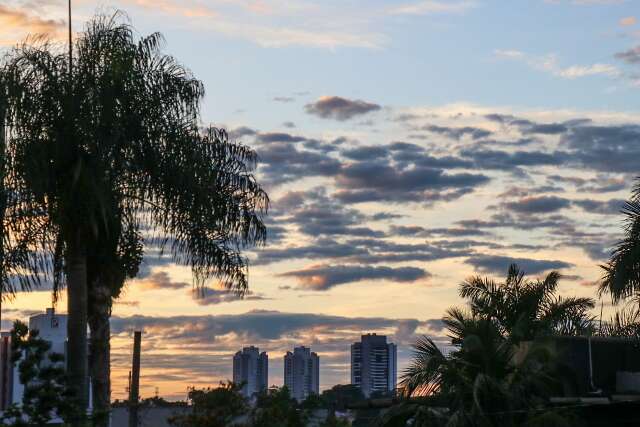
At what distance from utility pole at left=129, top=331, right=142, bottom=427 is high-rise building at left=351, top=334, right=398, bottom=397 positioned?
86680 millimetres

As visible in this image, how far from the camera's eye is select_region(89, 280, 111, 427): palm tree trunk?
95.6ft

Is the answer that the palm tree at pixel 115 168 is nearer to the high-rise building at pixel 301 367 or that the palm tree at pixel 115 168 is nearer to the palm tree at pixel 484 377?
the palm tree at pixel 484 377

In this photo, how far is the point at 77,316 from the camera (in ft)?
81.7

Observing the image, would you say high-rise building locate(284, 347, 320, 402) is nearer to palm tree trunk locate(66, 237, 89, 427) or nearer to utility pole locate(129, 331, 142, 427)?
utility pole locate(129, 331, 142, 427)

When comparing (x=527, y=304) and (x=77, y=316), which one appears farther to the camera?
(x=527, y=304)

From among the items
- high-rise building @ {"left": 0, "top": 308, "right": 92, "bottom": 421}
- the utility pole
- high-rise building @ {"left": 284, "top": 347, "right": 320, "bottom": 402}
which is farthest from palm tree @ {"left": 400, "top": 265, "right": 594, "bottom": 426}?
high-rise building @ {"left": 284, "top": 347, "right": 320, "bottom": 402}

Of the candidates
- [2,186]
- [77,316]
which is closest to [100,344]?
[77,316]

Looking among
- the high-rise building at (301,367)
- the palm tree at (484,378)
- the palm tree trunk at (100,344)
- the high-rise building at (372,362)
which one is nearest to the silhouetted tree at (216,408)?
the palm tree trunk at (100,344)

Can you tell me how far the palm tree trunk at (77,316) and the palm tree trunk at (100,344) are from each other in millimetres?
3252

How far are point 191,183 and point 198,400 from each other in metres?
25.0

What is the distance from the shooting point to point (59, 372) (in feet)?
79.0

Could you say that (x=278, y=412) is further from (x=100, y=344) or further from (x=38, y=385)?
(x=38, y=385)

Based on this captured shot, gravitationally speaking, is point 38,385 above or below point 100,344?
below

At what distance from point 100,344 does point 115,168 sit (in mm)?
6752
